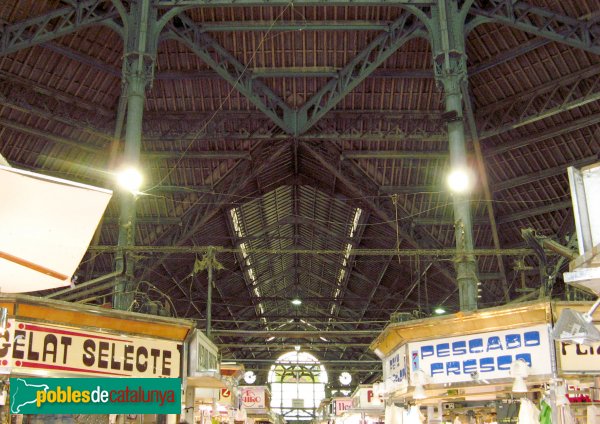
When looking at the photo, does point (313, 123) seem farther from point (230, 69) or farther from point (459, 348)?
point (459, 348)

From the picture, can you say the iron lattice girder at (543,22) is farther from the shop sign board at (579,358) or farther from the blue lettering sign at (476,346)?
the shop sign board at (579,358)

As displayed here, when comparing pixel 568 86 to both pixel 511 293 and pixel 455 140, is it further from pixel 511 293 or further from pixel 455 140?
pixel 511 293

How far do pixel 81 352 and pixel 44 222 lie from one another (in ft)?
13.8

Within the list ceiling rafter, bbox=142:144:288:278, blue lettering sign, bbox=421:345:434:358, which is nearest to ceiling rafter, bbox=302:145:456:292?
ceiling rafter, bbox=142:144:288:278

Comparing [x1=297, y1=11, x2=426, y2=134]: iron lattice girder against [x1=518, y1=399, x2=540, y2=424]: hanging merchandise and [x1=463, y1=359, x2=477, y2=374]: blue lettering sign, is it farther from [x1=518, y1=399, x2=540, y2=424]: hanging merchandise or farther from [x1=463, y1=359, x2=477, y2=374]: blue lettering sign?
[x1=518, y1=399, x2=540, y2=424]: hanging merchandise

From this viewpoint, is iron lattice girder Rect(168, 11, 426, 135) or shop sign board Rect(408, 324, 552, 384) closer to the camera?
shop sign board Rect(408, 324, 552, 384)

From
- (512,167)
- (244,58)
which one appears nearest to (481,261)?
(512,167)

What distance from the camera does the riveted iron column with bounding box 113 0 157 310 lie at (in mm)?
13078

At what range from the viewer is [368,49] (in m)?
17.2

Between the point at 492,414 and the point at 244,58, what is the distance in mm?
10334

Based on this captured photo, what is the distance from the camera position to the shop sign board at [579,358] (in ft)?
25.1

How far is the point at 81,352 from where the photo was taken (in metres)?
7.67

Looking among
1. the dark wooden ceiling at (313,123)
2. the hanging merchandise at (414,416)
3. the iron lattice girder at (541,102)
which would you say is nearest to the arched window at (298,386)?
the dark wooden ceiling at (313,123)

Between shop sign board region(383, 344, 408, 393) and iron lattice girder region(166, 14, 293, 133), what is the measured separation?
29.0 ft
